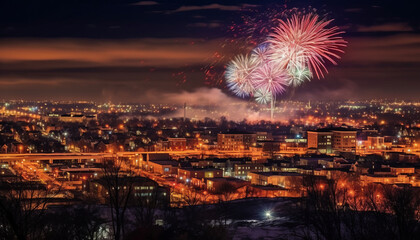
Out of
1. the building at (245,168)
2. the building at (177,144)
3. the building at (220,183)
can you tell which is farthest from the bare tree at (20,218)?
the building at (177,144)

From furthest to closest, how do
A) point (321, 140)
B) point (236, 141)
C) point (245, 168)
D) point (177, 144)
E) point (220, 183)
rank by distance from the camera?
point (236, 141) → point (177, 144) → point (321, 140) → point (245, 168) → point (220, 183)

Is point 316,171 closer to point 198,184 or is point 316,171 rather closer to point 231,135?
point 198,184

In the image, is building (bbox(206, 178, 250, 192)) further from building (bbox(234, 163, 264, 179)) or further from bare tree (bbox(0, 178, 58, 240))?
bare tree (bbox(0, 178, 58, 240))

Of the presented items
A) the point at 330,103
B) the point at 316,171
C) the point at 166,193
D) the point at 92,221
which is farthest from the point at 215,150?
the point at 330,103

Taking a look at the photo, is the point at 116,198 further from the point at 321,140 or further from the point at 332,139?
the point at 332,139

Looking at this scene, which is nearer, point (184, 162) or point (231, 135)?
point (184, 162)

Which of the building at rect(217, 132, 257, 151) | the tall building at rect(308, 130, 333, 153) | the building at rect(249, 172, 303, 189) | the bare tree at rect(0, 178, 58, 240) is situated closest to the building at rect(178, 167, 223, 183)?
the building at rect(249, 172, 303, 189)

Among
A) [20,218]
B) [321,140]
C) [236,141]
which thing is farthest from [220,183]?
[236,141]
